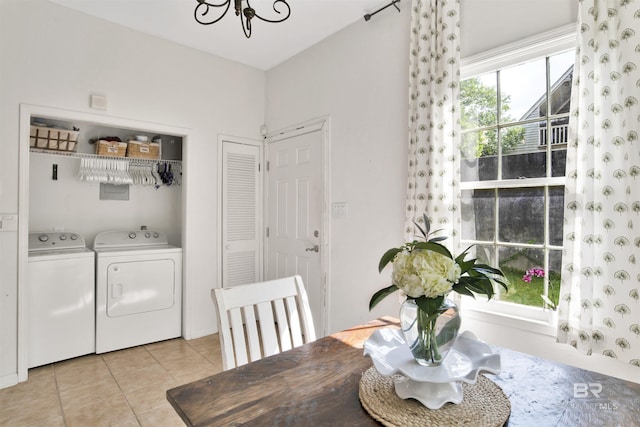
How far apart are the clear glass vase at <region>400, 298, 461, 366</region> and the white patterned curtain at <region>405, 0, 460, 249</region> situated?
125 cm

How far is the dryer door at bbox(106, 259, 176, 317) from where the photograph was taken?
3105 mm

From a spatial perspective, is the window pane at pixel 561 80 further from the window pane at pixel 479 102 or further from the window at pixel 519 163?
the window pane at pixel 479 102

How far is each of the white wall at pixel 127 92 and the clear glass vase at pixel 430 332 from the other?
2.95 m

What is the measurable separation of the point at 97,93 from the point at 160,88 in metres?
0.54

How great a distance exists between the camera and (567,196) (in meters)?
1.71

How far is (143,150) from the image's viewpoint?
343 cm

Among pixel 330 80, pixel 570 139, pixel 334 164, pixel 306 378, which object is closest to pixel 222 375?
pixel 306 378

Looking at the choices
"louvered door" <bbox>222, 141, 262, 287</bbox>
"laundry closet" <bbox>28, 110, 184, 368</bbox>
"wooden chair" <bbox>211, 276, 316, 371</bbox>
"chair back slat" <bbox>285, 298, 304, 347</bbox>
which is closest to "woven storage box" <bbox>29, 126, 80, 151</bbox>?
"laundry closet" <bbox>28, 110, 184, 368</bbox>

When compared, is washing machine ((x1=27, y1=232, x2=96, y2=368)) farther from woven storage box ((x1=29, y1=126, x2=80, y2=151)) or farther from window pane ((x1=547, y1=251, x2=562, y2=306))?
window pane ((x1=547, y1=251, x2=562, y2=306))

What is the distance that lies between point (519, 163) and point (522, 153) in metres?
0.06

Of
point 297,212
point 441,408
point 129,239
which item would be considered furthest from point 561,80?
point 129,239

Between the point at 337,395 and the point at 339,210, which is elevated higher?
the point at 339,210

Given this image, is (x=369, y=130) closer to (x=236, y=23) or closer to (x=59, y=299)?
(x=236, y=23)

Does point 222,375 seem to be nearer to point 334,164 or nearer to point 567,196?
point 567,196
